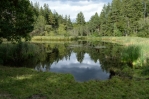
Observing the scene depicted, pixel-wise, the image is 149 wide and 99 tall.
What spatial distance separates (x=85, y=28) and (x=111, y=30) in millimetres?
16035

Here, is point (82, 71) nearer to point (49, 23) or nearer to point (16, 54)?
point (16, 54)

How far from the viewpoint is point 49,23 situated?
90250 mm

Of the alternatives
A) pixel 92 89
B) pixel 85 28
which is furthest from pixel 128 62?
pixel 85 28

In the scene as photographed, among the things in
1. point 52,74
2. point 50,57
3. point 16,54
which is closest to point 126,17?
point 50,57

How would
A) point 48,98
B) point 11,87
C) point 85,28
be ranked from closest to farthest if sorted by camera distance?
point 48,98, point 11,87, point 85,28

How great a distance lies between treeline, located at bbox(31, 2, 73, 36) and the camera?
75062mm

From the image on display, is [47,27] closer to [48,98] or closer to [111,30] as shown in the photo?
[111,30]

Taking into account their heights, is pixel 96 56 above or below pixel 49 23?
below

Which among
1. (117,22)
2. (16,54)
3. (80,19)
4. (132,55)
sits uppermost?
(80,19)

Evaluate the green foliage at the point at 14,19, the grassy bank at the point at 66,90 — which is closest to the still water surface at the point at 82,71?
the grassy bank at the point at 66,90

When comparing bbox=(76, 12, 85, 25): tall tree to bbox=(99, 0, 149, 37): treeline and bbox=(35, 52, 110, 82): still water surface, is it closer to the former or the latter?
bbox=(99, 0, 149, 37): treeline

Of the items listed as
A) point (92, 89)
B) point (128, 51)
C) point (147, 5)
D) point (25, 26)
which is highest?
point (147, 5)

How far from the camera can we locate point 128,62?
18.6m

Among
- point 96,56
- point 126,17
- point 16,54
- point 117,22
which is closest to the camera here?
point 16,54
